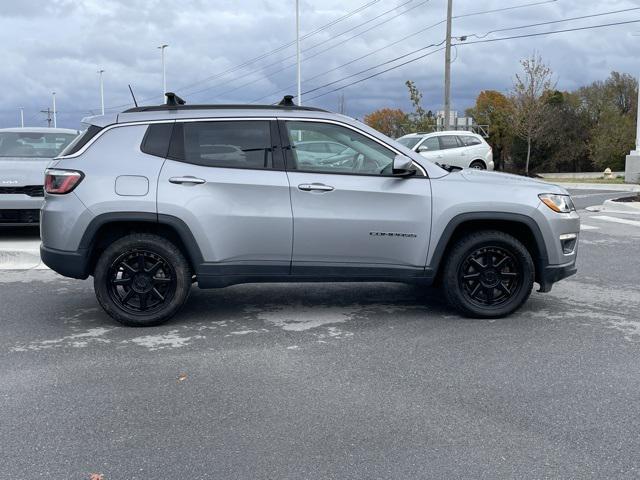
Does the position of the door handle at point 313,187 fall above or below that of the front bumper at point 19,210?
above

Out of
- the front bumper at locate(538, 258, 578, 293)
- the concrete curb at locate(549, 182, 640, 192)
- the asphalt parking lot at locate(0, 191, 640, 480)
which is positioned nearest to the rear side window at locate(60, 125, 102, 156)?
the asphalt parking lot at locate(0, 191, 640, 480)

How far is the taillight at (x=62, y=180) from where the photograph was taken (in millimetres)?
5539

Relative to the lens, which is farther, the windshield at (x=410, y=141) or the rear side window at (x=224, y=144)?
the windshield at (x=410, y=141)

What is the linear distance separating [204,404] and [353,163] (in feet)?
8.56

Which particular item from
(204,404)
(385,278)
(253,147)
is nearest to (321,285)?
(385,278)

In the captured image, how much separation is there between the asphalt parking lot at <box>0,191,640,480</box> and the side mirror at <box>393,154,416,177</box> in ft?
4.36

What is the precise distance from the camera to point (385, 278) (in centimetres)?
586

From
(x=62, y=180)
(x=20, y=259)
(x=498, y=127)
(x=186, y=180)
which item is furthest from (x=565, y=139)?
(x=62, y=180)

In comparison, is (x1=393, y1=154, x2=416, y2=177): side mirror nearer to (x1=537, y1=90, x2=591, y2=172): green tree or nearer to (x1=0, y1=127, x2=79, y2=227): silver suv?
(x1=0, y1=127, x2=79, y2=227): silver suv

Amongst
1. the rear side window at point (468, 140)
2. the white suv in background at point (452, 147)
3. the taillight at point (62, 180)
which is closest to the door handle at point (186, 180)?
the taillight at point (62, 180)

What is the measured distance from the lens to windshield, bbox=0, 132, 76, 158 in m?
10.4

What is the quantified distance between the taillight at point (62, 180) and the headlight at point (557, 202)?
398cm

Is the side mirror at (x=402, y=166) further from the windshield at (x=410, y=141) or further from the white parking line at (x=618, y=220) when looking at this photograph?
the windshield at (x=410, y=141)

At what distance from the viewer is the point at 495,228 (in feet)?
19.7
